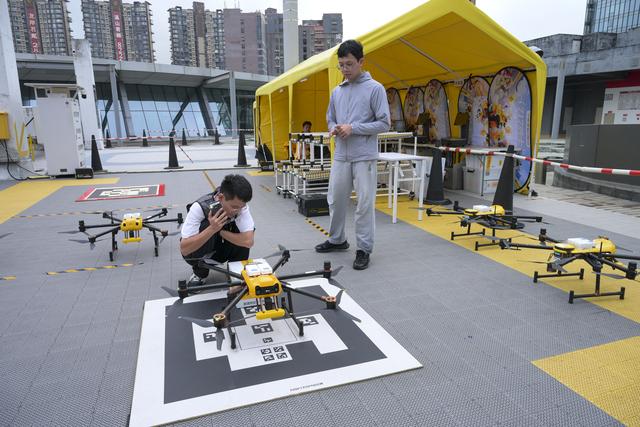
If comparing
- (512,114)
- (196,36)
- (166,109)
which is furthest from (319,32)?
(512,114)

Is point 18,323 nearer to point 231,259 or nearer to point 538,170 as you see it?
point 231,259

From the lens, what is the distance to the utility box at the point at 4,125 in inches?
378

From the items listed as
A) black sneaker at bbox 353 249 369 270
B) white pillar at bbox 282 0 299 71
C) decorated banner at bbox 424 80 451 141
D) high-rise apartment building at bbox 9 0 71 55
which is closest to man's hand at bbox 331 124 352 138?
black sneaker at bbox 353 249 369 270

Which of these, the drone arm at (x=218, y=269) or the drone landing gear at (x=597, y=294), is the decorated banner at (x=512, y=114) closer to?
the drone landing gear at (x=597, y=294)

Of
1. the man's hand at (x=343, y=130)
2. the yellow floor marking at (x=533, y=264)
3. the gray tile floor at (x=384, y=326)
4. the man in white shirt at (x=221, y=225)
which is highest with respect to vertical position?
the man's hand at (x=343, y=130)

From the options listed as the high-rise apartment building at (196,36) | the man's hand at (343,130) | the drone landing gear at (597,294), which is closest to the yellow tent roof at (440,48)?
the man's hand at (343,130)

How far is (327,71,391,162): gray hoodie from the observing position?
3.96 m

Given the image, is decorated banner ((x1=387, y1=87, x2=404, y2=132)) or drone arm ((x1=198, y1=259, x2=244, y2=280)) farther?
decorated banner ((x1=387, y1=87, x2=404, y2=132))

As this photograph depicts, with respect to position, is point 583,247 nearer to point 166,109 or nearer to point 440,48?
point 440,48

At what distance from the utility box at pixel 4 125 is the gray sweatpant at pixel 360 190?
30.9 feet

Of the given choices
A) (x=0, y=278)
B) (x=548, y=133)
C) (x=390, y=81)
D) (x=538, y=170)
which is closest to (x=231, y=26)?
(x=548, y=133)

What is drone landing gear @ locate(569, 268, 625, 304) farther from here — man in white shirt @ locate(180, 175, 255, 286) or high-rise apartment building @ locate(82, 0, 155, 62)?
high-rise apartment building @ locate(82, 0, 155, 62)

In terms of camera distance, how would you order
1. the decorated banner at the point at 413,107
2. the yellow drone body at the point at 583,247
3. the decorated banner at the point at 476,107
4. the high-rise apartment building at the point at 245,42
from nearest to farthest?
the yellow drone body at the point at 583,247
the decorated banner at the point at 476,107
the decorated banner at the point at 413,107
the high-rise apartment building at the point at 245,42

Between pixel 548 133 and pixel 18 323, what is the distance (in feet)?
119
